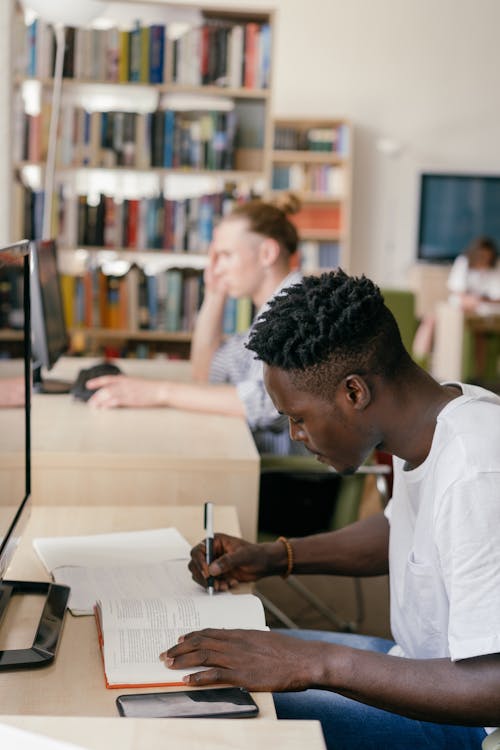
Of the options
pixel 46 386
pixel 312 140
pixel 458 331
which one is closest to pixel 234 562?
pixel 46 386

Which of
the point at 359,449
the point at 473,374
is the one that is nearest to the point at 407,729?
the point at 359,449

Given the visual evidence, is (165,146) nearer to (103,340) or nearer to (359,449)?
(103,340)

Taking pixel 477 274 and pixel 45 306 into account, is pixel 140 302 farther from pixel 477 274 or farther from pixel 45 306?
pixel 477 274

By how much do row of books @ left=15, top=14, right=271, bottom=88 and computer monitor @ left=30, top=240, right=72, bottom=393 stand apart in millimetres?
1684

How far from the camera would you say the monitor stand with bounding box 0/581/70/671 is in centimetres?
117

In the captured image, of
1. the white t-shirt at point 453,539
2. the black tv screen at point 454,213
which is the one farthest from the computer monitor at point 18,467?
the black tv screen at point 454,213

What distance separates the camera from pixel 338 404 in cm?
126

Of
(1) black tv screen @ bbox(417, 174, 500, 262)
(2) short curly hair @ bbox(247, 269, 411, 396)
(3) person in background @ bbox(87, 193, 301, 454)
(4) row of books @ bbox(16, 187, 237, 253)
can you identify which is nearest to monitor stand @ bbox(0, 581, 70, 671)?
(2) short curly hair @ bbox(247, 269, 411, 396)

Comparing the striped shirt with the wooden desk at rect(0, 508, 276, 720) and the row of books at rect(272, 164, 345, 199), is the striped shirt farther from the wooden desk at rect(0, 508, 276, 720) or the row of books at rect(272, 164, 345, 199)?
the row of books at rect(272, 164, 345, 199)

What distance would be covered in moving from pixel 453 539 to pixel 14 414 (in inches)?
24.0

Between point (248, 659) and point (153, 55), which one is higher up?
point (153, 55)

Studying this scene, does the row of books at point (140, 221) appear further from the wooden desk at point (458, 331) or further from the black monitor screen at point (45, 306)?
the wooden desk at point (458, 331)

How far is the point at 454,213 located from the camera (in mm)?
8312

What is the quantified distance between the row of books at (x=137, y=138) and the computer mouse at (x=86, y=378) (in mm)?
1811
